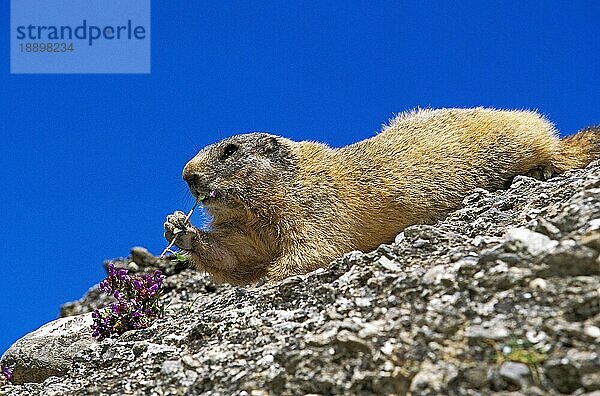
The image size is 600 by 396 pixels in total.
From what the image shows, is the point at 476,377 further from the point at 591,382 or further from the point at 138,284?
the point at 138,284

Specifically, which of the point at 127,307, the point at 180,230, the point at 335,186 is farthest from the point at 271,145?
the point at 127,307

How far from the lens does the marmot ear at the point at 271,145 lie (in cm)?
986

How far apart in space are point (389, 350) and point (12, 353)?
311 inches

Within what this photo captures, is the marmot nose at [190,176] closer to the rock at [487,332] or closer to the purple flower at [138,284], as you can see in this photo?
the purple flower at [138,284]

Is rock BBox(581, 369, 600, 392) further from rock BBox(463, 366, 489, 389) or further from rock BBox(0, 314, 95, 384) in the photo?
rock BBox(0, 314, 95, 384)

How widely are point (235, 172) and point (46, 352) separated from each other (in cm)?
391

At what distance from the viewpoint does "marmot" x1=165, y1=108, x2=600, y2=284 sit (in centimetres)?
919

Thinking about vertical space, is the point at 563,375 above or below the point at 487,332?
below

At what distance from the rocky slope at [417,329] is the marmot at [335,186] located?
2665mm

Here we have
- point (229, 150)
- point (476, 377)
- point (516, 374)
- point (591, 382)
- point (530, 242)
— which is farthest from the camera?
point (229, 150)

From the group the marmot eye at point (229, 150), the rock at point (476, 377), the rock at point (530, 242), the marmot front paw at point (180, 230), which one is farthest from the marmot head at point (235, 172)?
the rock at point (476, 377)

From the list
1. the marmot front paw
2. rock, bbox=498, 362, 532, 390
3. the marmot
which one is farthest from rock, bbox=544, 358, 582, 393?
the marmot front paw

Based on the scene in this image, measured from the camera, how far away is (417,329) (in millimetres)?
3951

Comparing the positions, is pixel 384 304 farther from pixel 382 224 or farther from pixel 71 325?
pixel 71 325
